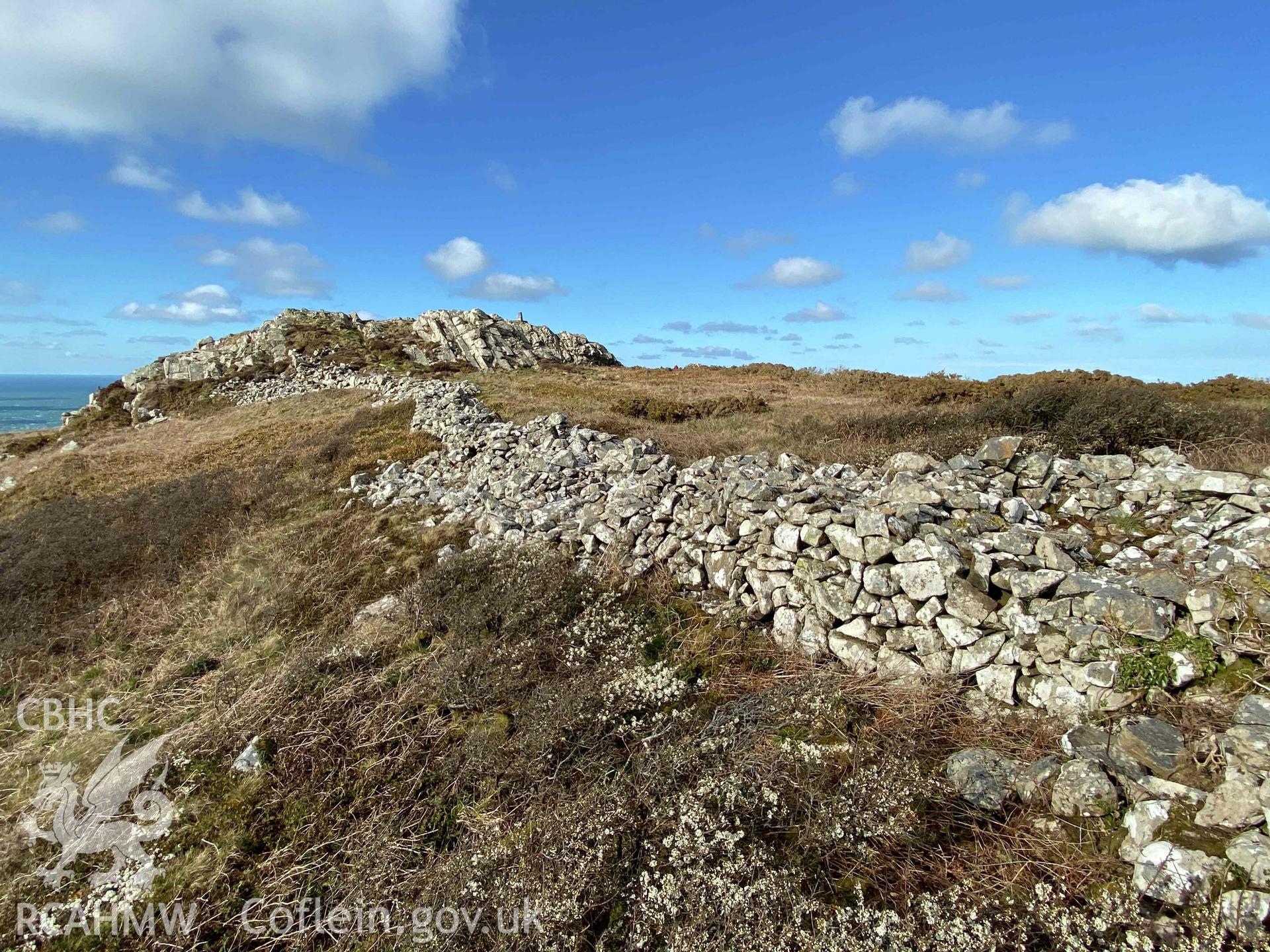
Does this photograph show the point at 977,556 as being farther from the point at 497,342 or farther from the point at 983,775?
the point at 497,342

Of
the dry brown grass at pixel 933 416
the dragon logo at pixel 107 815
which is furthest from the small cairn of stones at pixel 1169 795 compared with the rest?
the dragon logo at pixel 107 815

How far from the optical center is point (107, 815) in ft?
15.1

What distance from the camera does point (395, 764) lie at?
4.92 meters

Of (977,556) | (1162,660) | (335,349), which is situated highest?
(335,349)

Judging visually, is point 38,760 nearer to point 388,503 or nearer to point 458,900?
point 458,900

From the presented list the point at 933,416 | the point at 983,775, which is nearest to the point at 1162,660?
the point at 983,775

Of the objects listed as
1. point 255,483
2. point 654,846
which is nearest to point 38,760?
point 654,846

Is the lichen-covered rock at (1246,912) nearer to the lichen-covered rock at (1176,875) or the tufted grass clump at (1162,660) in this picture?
the lichen-covered rock at (1176,875)

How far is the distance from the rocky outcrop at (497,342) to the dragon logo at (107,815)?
2945 centimetres

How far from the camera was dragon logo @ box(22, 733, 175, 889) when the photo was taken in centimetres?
429

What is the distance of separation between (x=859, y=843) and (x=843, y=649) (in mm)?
2167

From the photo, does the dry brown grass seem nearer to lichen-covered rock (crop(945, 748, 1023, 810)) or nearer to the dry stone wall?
the dry stone wall

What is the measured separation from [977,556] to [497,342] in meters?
35.5

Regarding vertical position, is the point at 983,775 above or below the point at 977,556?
below
